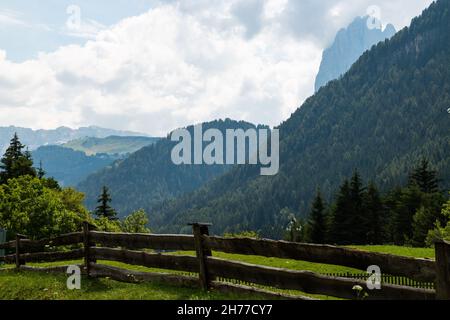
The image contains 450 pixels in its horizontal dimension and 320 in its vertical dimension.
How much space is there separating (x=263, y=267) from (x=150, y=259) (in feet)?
13.8

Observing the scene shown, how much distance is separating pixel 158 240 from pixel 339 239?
220 ft

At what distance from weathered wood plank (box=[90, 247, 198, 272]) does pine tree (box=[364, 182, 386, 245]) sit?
65793 millimetres

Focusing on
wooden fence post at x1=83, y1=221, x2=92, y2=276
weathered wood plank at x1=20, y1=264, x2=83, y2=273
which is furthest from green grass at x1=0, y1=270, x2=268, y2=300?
wooden fence post at x1=83, y1=221, x2=92, y2=276

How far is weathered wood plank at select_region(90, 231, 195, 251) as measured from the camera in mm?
12922

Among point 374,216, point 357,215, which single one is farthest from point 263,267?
point 374,216

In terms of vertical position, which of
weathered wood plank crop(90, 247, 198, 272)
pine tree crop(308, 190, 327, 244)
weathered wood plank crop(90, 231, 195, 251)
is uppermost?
weathered wood plank crop(90, 231, 195, 251)

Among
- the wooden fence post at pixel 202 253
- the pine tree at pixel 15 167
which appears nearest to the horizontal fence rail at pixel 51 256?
the wooden fence post at pixel 202 253

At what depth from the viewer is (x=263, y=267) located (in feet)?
36.7

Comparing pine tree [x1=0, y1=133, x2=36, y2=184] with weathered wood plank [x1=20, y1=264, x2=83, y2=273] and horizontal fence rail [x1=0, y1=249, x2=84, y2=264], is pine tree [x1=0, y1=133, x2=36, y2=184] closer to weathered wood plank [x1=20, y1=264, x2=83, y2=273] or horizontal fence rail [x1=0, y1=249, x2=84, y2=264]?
horizontal fence rail [x1=0, y1=249, x2=84, y2=264]

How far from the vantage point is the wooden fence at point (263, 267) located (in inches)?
343

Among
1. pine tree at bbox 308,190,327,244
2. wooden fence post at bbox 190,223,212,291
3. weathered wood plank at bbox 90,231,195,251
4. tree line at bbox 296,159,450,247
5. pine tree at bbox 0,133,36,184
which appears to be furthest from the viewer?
pine tree at bbox 308,190,327,244

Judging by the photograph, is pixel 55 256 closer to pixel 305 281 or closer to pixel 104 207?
pixel 305 281

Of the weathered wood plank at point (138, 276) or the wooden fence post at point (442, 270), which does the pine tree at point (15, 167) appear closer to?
the weathered wood plank at point (138, 276)

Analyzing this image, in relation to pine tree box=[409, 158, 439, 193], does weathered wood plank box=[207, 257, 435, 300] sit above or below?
below
